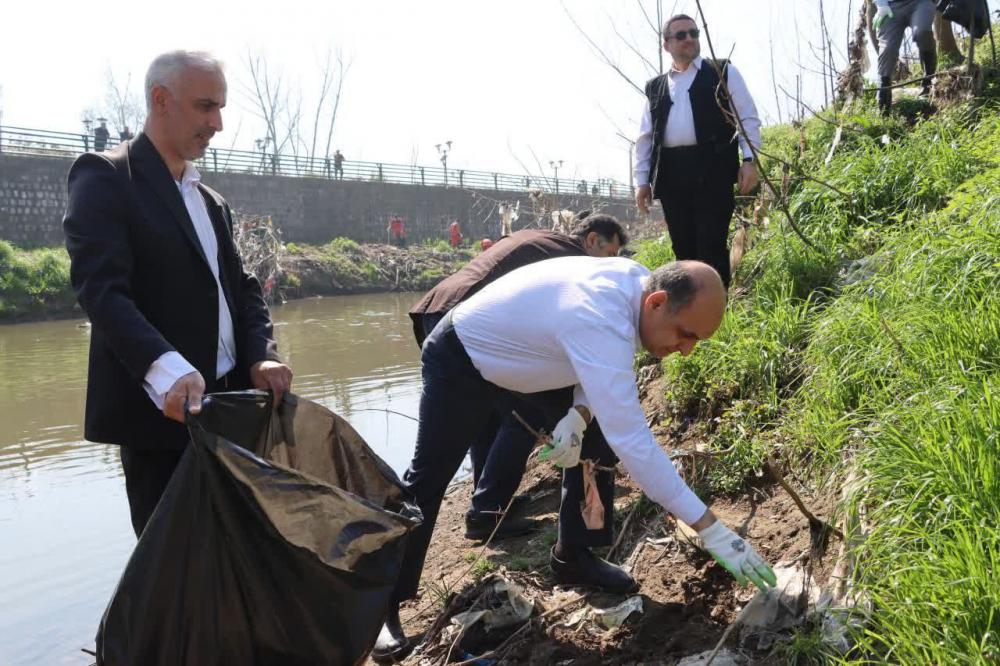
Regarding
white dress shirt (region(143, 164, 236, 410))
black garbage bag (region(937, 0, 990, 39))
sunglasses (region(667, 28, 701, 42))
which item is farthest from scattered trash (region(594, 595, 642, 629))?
black garbage bag (region(937, 0, 990, 39))

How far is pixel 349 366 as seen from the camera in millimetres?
10758

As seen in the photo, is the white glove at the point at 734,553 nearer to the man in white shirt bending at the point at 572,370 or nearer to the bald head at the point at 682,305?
the man in white shirt bending at the point at 572,370

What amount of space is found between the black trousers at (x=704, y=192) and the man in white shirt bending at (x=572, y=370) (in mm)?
2144

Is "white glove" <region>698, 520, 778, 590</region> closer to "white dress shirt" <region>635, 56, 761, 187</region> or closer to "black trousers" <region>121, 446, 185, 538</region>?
"black trousers" <region>121, 446, 185, 538</region>

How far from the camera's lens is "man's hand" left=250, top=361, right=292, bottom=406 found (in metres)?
2.58

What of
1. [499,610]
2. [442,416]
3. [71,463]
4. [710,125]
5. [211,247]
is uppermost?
[710,125]

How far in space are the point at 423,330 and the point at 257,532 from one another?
1.89 metres

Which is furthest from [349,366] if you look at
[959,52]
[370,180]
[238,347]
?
[370,180]

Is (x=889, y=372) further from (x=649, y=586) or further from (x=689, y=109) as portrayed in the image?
(x=689, y=109)

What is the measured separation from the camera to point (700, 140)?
4.82m

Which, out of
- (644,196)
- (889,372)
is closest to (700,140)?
(644,196)

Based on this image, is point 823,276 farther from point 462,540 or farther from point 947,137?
point 462,540

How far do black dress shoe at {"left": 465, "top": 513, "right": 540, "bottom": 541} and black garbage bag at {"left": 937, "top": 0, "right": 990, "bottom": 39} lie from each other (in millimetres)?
4644

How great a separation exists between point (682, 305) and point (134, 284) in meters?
1.51
